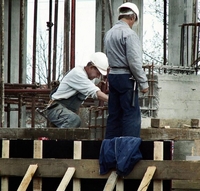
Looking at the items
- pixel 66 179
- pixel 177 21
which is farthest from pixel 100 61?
pixel 177 21

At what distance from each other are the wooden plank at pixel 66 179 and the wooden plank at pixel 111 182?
0.39 meters

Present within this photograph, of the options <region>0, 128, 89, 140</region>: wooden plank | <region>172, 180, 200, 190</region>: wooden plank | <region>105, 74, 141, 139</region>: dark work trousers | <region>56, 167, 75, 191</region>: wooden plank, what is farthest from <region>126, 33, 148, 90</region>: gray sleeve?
<region>0, 128, 89, 140</region>: wooden plank

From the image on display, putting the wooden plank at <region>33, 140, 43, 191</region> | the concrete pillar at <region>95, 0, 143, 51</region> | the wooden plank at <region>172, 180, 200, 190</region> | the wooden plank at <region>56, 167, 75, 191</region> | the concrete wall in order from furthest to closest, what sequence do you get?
the concrete pillar at <region>95, 0, 143, 51</region> → the concrete wall → the wooden plank at <region>172, 180, 200, 190</region> → the wooden plank at <region>33, 140, 43, 191</region> → the wooden plank at <region>56, 167, 75, 191</region>

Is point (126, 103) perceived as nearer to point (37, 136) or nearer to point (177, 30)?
point (37, 136)

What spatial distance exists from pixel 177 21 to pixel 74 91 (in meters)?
6.97

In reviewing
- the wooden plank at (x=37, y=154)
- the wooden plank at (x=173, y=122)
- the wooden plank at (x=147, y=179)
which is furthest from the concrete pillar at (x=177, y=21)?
the wooden plank at (x=147, y=179)

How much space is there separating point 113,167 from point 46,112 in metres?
3.66

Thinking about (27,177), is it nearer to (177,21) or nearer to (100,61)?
(100,61)

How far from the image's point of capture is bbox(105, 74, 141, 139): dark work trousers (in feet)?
31.5

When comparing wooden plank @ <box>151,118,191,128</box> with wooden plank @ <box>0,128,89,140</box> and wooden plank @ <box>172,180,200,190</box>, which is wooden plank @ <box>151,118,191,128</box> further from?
wooden plank @ <box>172,180,200,190</box>

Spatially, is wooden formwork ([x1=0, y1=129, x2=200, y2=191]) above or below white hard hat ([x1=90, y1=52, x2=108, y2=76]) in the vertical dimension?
below

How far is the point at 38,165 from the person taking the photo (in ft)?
28.7

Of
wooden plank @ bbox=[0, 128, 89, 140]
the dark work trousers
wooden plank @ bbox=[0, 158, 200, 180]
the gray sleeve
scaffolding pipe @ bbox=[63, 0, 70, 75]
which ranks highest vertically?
scaffolding pipe @ bbox=[63, 0, 70, 75]

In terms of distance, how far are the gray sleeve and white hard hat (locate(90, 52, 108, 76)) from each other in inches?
68.6
